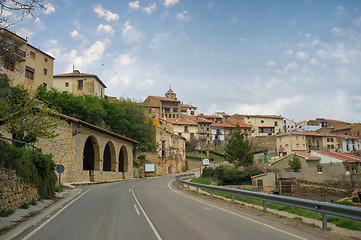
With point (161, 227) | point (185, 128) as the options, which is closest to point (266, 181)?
point (161, 227)

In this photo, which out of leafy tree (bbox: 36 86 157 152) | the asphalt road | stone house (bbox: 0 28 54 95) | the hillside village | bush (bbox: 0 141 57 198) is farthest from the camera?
leafy tree (bbox: 36 86 157 152)

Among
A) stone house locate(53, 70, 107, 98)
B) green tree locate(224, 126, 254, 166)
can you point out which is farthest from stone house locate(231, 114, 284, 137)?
stone house locate(53, 70, 107, 98)

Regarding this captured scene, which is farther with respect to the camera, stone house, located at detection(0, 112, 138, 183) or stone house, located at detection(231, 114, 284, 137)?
stone house, located at detection(231, 114, 284, 137)

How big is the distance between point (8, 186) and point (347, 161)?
188ft

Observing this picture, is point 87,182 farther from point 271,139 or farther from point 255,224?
point 271,139

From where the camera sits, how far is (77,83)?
216 ft

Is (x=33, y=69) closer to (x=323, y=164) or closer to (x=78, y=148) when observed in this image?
(x=78, y=148)

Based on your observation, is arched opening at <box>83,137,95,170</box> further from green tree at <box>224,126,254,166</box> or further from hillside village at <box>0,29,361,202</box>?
green tree at <box>224,126,254,166</box>

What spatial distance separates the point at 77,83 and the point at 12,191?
189 ft

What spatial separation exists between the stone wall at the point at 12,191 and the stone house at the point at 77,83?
54056 mm

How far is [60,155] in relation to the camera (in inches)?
1207

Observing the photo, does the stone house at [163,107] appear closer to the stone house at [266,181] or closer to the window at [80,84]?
the window at [80,84]

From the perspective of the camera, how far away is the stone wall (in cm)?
1091

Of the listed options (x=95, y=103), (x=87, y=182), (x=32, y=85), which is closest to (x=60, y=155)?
(x=87, y=182)
